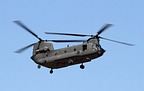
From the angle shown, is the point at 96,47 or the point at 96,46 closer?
the point at 96,47

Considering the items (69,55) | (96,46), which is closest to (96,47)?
(96,46)

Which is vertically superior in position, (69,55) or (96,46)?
(96,46)

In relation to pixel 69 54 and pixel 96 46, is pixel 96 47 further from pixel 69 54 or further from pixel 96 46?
pixel 69 54

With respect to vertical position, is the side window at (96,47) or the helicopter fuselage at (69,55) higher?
the side window at (96,47)

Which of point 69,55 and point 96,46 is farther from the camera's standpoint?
point 69,55

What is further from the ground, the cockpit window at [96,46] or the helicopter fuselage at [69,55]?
the cockpit window at [96,46]

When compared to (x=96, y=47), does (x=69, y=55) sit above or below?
below

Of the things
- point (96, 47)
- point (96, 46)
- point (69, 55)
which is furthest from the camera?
point (69, 55)

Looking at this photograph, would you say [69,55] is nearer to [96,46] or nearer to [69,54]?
[69,54]

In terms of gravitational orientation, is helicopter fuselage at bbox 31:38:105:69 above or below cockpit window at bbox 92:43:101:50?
below

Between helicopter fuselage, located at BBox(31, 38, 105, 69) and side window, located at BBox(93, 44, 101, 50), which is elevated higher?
side window, located at BBox(93, 44, 101, 50)

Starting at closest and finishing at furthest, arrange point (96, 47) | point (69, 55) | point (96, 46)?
point (96, 47) → point (96, 46) → point (69, 55)

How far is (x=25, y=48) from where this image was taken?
83.6 m

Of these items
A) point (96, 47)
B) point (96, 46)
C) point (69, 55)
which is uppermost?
point (96, 46)
